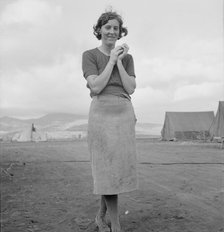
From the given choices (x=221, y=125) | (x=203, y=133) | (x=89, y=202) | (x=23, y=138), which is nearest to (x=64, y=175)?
(x=89, y=202)

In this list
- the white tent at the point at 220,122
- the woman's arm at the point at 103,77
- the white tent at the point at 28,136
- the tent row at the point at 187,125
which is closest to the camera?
the woman's arm at the point at 103,77

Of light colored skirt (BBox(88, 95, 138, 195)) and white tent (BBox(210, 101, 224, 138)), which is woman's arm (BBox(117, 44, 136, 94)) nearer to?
light colored skirt (BBox(88, 95, 138, 195))

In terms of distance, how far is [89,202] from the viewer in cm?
406

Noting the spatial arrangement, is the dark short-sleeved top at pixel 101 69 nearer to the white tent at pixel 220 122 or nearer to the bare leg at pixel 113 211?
the bare leg at pixel 113 211

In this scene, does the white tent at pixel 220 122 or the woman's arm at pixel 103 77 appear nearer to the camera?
the woman's arm at pixel 103 77

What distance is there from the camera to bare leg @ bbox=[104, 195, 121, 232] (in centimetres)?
292

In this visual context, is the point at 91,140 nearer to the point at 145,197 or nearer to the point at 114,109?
the point at 114,109

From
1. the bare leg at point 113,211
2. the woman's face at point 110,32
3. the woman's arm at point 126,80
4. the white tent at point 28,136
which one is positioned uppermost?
the woman's face at point 110,32

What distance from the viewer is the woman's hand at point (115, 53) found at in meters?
2.86

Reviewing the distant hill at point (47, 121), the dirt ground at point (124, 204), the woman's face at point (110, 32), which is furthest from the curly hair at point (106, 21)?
the distant hill at point (47, 121)

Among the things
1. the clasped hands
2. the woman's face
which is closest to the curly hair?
the woman's face

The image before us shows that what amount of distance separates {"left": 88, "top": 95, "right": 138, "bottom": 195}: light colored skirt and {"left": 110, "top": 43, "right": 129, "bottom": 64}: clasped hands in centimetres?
28

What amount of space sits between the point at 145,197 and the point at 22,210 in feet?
4.32

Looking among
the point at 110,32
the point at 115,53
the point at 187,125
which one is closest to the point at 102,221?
the point at 115,53
